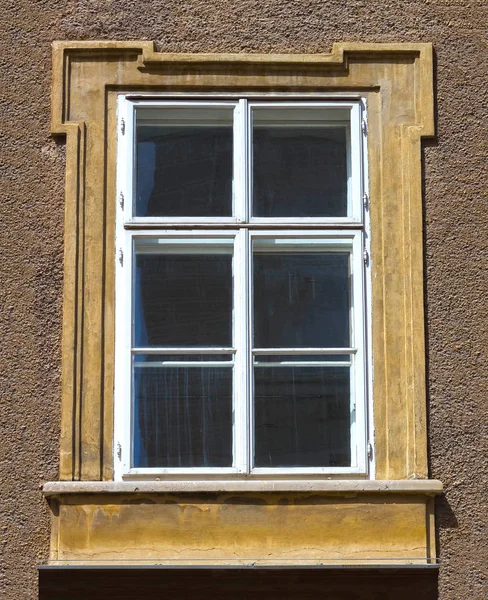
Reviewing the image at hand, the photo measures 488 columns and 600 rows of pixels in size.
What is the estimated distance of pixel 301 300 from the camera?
516 centimetres

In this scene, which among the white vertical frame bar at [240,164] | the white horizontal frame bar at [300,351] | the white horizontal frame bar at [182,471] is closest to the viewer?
the white horizontal frame bar at [182,471]

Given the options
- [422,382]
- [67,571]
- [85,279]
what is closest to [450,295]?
[422,382]

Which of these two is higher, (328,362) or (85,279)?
(85,279)

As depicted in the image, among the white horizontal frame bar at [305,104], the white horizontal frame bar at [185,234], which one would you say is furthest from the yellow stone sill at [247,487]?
the white horizontal frame bar at [305,104]

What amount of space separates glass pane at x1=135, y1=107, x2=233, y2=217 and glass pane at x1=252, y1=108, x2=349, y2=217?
0.45 ft

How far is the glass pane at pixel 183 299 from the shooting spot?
5.11 metres

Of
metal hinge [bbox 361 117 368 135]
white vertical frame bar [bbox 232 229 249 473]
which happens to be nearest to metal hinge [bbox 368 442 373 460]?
white vertical frame bar [bbox 232 229 249 473]

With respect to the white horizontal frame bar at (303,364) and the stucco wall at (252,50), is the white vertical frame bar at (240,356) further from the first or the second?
the stucco wall at (252,50)

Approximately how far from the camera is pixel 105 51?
5.27 m

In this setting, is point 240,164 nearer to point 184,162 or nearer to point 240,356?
point 184,162

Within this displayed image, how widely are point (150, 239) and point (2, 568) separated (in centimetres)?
147

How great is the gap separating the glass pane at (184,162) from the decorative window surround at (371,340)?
0.12 m

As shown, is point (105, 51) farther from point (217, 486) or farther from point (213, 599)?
point (213, 599)

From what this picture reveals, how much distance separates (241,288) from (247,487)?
84 centimetres
